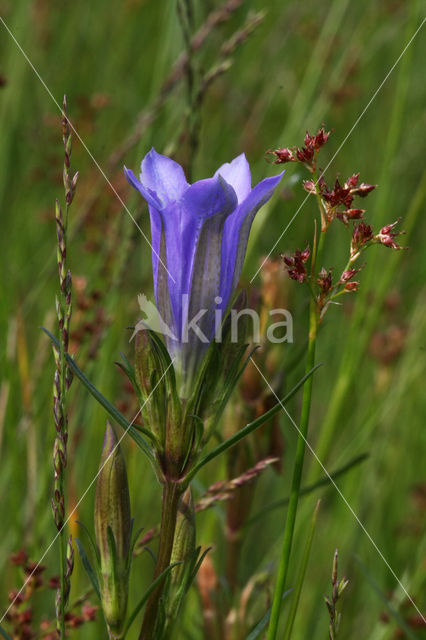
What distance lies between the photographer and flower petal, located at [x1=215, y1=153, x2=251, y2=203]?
33.9 inches

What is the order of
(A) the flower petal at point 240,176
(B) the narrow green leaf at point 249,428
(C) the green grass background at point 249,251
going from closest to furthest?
(B) the narrow green leaf at point 249,428 → (A) the flower petal at point 240,176 → (C) the green grass background at point 249,251

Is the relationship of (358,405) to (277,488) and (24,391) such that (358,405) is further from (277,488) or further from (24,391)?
(24,391)

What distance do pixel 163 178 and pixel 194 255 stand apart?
0.36 ft

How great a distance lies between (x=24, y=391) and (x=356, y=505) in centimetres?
87

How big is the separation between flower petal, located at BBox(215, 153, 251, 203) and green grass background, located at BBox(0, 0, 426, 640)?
0.36 m

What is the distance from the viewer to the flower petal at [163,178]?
82cm

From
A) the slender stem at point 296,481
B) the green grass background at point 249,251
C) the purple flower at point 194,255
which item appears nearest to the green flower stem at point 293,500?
the slender stem at point 296,481

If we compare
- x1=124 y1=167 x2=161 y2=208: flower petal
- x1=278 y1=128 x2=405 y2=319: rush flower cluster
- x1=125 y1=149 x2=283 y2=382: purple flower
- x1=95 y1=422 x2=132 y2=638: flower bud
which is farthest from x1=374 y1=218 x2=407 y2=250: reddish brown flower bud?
x1=95 y1=422 x2=132 y2=638: flower bud

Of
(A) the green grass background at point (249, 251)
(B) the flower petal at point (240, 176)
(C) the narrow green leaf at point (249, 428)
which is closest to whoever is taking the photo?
(C) the narrow green leaf at point (249, 428)

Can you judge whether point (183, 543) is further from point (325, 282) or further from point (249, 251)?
point (249, 251)

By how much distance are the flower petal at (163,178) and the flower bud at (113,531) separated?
264 mm

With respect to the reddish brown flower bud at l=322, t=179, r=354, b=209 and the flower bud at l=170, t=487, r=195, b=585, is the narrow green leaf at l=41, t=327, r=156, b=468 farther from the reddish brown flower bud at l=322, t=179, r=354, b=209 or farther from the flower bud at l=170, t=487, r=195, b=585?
the reddish brown flower bud at l=322, t=179, r=354, b=209

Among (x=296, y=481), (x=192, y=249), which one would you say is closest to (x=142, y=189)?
(x=192, y=249)

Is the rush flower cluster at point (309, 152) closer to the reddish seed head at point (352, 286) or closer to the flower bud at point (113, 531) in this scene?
the reddish seed head at point (352, 286)
